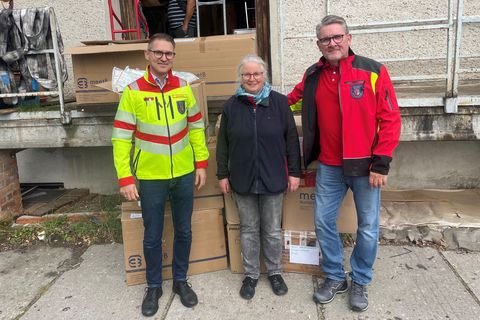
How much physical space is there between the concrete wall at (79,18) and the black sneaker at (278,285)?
3.37 meters

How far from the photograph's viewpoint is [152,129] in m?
2.61

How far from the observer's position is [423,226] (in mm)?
3555

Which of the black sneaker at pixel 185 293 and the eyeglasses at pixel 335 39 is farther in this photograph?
the black sneaker at pixel 185 293

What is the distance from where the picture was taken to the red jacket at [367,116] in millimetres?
2465

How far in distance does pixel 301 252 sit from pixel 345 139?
42.3 inches

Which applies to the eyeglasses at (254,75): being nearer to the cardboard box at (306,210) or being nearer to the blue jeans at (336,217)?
the blue jeans at (336,217)

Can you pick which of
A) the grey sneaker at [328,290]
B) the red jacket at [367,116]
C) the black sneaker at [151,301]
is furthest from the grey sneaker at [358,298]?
the black sneaker at [151,301]

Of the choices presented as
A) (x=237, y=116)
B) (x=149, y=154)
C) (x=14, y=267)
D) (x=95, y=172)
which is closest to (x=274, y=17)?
(x=237, y=116)

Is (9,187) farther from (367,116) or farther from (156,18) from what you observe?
(367,116)

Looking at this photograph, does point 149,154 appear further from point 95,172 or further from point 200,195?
point 95,172

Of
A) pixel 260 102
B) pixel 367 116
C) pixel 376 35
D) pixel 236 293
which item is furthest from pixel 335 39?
pixel 376 35

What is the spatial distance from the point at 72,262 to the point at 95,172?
1.67m

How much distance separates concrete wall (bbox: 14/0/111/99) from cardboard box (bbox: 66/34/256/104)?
1.36m

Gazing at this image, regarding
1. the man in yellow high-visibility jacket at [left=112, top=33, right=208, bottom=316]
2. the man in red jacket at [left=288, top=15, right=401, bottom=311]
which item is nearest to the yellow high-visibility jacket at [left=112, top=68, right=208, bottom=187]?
the man in yellow high-visibility jacket at [left=112, top=33, right=208, bottom=316]
